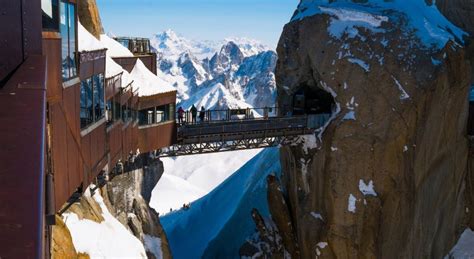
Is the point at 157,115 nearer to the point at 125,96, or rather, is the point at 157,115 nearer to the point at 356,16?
the point at 125,96

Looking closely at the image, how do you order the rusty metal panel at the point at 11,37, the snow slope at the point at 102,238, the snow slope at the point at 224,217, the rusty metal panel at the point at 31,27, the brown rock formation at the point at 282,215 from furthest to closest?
the snow slope at the point at 224,217, the brown rock formation at the point at 282,215, the snow slope at the point at 102,238, the rusty metal panel at the point at 31,27, the rusty metal panel at the point at 11,37

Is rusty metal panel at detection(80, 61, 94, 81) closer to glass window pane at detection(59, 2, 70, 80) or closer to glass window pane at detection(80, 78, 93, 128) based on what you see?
glass window pane at detection(80, 78, 93, 128)

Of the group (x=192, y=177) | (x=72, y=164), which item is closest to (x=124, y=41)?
(x=72, y=164)

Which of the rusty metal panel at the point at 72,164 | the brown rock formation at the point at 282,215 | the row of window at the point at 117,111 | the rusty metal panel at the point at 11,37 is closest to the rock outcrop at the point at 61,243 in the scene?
the rusty metal panel at the point at 72,164

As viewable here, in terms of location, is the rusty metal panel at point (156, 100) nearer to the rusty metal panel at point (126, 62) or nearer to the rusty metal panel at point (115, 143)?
the rusty metal panel at point (126, 62)

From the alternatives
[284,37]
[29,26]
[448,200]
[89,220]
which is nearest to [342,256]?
[448,200]

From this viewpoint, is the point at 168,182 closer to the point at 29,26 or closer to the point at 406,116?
the point at 406,116

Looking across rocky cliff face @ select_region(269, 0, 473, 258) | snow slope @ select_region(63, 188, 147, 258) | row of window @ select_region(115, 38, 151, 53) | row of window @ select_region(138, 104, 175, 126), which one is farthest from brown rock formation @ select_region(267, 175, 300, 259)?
row of window @ select_region(115, 38, 151, 53)
